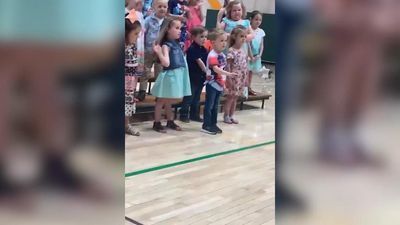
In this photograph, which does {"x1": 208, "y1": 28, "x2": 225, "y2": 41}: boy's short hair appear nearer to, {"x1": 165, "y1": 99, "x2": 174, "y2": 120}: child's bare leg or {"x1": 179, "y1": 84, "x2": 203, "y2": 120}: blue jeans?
{"x1": 179, "y1": 84, "x2": 203, "y2": 120}: blue jeans

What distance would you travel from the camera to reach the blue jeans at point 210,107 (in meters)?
3.87

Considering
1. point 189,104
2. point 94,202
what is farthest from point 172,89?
point 94,202

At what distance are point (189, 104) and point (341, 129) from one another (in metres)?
3.52

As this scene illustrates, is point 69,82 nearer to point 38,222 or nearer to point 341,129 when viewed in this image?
point 38,222

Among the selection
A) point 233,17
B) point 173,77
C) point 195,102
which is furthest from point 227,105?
point 233,17

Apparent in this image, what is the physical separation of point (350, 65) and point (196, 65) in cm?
333

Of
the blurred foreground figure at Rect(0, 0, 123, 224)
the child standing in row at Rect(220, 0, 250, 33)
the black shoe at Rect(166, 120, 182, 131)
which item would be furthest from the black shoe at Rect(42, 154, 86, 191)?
the child standing in row at Rect(220, 0, 250, 33)

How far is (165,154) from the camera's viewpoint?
3.10 m

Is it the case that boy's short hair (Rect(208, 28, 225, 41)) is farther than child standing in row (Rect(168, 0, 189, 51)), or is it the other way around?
child standing in row (Rect(168, 0, 189, 51))

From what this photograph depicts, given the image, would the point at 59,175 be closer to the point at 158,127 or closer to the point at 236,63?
the point at 158,127

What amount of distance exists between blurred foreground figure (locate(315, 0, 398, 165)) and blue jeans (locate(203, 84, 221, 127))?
→ 10.3ft

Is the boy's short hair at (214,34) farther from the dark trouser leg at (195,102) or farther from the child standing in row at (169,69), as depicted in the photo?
the dark trouser leg at (195,102)

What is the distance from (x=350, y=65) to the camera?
0.70 m

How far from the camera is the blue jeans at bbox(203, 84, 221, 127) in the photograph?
387 centimetres
